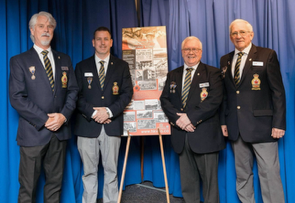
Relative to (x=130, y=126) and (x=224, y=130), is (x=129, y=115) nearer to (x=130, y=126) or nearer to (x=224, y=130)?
(x=130, y=126)

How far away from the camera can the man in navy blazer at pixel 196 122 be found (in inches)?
101

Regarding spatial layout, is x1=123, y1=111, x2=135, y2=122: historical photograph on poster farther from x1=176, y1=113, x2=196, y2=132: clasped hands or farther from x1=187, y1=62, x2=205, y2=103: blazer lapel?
x1=187, y1=62, x2=205, y2=103: blazer lapel

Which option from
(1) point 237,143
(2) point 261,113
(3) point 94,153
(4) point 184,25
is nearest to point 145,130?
(3) point 94,153

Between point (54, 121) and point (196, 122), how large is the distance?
1.39 meters

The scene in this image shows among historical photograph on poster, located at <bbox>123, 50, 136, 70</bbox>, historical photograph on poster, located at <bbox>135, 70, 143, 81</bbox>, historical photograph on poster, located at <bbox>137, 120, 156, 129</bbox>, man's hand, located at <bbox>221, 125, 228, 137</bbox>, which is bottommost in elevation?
man's hand, located at <bbox>221, 125, 228, 137</bbox>

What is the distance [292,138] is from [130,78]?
1.92m

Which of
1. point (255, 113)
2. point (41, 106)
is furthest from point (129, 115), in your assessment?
point (255, 113)

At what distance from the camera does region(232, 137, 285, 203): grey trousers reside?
2.46 metres

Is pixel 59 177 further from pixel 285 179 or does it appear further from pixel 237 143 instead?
pixel 285 179

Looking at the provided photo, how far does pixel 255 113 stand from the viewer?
2490 mm

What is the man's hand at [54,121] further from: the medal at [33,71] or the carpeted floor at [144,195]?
the carpeted floor at [144,195]

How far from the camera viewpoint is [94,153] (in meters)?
2.80

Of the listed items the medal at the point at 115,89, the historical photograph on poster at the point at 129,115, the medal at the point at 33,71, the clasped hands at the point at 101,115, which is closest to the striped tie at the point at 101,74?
the medal at the point at 115,89

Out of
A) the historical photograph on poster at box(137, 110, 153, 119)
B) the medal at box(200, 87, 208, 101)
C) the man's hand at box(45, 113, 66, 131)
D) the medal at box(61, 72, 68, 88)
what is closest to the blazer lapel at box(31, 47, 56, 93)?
the medal at box(61, 72, 68, 88)
